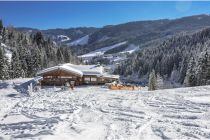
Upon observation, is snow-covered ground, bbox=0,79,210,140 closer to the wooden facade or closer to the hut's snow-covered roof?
the wooden facade

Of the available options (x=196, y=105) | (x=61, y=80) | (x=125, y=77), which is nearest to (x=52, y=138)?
(x=196, y=105)

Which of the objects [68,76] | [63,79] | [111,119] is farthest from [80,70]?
[111,119]

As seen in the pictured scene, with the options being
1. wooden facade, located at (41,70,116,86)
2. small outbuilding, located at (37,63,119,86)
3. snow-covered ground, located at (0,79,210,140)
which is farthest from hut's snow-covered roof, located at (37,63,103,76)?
snow-covered ground, located at (0,79,210,140)

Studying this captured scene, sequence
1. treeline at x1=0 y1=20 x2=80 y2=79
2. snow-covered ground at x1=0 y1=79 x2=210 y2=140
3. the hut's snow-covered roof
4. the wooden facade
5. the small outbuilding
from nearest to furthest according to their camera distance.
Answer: snow-covered ground at x1=0 y1=79 x2=210 y2=140 → the wooden facade → the small outbuilding → the hut's snow-covered roof → treeline at x1=0 y1=20 x2=80 y2=79

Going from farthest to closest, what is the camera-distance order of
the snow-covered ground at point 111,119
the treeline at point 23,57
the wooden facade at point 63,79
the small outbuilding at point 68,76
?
the treeline at point 23,57 → the small outbuilding at point 68,76 → the wooden facade at point 63,79 → the snow-covered ground at point 111,119

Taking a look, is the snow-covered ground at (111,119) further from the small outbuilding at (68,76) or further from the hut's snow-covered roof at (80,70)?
the hut's snow-covered roof at (80,70)

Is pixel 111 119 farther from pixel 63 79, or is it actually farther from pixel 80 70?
pixel 80 70

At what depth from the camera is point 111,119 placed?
19.8m

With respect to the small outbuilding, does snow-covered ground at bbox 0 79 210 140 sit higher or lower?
lower

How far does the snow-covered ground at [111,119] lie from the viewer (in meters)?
16.0

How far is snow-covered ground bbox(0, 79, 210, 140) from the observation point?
52.4 feet

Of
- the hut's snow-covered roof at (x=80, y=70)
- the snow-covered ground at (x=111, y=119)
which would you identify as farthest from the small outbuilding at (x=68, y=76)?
the snow-covered ground at (x=111, y=119)

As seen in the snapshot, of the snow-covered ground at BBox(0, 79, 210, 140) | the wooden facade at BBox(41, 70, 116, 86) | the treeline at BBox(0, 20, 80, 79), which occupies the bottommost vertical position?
the snow-covered ground at BBox(0, 79, 210, 140)

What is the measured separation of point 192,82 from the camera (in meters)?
62.8
